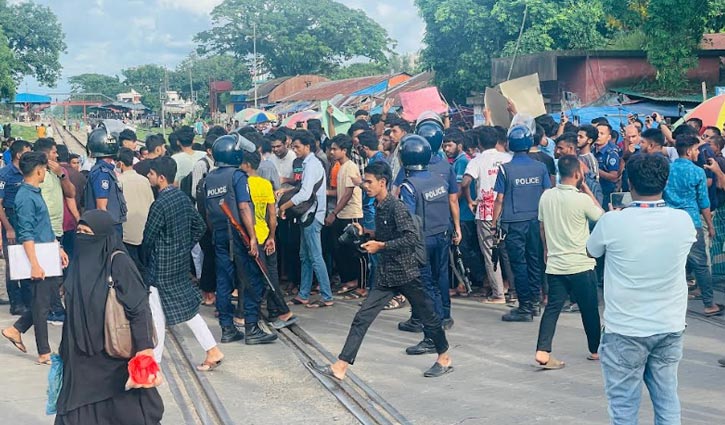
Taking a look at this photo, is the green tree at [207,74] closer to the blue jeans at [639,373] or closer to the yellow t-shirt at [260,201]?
the yellow t-shirt at [260,201]

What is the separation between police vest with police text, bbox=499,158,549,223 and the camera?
28.8 feet

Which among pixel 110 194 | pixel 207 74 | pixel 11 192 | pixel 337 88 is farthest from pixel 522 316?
pixel 207 74

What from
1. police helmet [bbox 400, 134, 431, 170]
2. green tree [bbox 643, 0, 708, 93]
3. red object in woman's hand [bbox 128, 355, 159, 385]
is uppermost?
green tree [bbox 643, 0, 708, 93]

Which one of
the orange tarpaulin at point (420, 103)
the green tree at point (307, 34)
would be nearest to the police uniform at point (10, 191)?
the orange tarpaulin at point (420, 103)

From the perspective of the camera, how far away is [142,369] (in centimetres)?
452

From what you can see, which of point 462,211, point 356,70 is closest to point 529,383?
point 462,211

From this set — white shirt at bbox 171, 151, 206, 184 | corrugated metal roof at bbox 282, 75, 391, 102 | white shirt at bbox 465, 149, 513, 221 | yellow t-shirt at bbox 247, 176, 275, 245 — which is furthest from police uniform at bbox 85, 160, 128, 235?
corrugated metal roof at bbox 282, 75, 391, 102

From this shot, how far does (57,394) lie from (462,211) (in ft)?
20.2

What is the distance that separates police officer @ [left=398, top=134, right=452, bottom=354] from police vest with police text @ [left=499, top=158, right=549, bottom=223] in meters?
0.88

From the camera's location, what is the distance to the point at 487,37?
96.5ft

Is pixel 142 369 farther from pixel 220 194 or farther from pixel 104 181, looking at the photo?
pixel 104 181

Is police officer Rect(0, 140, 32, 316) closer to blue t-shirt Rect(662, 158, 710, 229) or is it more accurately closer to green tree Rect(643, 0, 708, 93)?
blue t-shirt Rect(662, 158, 710, 229)

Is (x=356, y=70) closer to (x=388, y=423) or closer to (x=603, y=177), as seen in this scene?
(x=603, y=177)

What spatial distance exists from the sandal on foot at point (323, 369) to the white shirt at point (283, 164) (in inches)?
138
